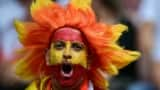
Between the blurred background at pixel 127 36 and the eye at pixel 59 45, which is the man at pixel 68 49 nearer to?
the eye at pixel 59 45

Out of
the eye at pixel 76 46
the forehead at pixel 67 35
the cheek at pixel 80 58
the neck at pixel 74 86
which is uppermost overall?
the forehead at pixel 67 35

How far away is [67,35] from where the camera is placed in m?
2.57

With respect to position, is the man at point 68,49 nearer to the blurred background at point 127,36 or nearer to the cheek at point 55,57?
the cheek at point 55,57

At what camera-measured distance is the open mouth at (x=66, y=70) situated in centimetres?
252

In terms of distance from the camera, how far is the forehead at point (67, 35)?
2.56 m

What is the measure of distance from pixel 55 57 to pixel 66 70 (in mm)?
62

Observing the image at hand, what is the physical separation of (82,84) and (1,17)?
1.15 meters

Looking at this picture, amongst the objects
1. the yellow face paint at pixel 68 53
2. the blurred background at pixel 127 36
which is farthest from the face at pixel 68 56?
the blurred background at pixel 127 36

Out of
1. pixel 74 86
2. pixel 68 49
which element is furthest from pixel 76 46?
pixel 74 86

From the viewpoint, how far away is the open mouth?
252 centimetres

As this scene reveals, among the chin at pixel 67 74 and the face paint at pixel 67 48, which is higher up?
the face paint at pixel 67 48

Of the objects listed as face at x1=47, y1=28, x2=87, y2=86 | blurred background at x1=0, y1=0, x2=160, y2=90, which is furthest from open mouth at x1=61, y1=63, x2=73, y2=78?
blurred background at x1=0, y1=0, x2=160, y2=90

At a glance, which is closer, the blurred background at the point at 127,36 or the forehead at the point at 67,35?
the forehead at the point at 67,35

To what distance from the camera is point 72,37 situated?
2.56 meters
